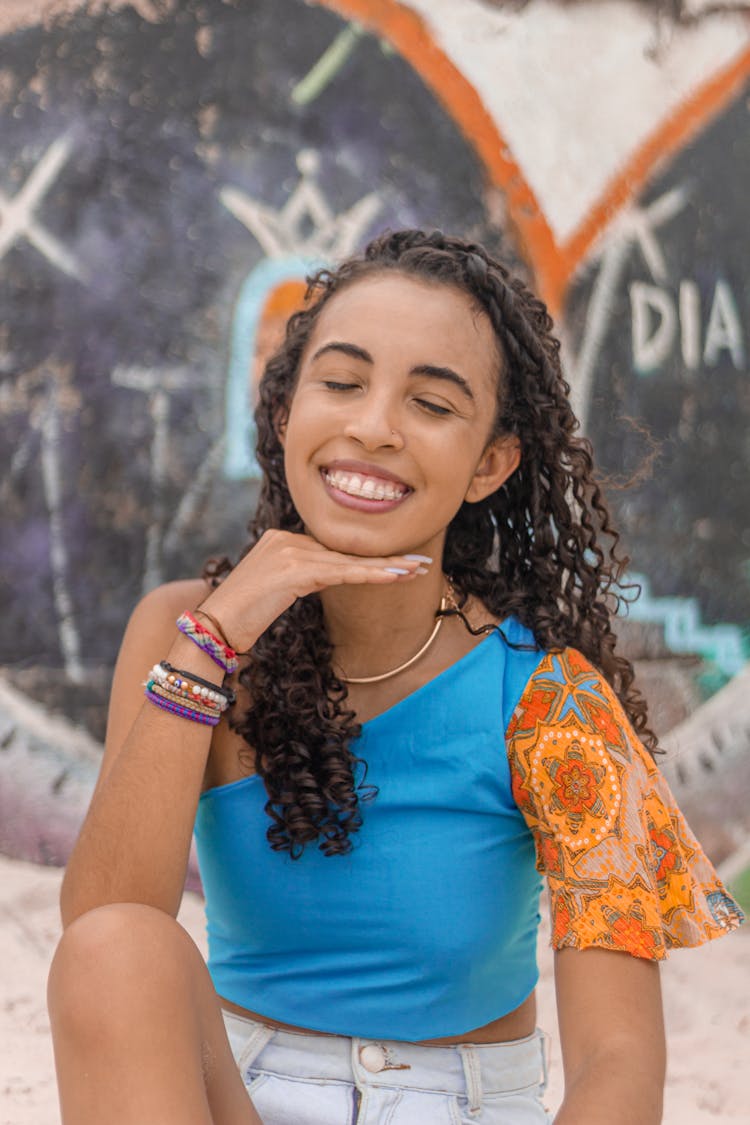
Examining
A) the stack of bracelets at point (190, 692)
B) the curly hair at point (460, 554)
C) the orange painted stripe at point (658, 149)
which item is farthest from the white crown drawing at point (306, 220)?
the stack of bracelets at point (190, 692)

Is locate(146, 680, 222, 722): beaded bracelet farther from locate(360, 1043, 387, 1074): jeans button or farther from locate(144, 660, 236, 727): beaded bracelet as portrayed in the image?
locate(360, 1043, 387, 1074): jeans button

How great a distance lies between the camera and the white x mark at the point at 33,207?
352cm

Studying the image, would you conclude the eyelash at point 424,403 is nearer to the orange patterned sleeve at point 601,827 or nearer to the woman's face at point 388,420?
the woman's face at point 388,420

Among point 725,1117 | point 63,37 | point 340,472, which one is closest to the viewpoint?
point 340,472

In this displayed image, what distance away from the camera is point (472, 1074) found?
185cm

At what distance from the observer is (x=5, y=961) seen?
10.7ft

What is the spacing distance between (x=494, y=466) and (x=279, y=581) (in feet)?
1.58

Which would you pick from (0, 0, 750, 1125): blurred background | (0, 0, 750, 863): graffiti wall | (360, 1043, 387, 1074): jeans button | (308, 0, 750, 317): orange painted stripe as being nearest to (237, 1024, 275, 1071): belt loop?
(360, 1043, 387, 1074): jeans button

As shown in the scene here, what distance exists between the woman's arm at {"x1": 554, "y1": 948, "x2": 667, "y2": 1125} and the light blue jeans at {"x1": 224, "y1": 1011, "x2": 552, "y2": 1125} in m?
0.26

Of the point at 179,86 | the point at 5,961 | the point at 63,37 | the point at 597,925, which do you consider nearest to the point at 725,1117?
the point at 597,925

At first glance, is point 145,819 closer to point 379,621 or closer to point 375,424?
point 379,621

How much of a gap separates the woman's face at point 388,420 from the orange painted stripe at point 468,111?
1.98 m

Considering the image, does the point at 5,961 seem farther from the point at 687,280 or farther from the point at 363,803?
the point at 687,280

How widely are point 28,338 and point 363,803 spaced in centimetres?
218
